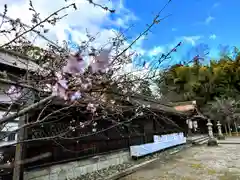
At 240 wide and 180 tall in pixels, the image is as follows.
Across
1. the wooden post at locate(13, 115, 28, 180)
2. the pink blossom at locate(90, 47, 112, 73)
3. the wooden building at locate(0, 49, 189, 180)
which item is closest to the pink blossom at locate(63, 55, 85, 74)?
the pink blossom at locate(90, 47, 112, 73)

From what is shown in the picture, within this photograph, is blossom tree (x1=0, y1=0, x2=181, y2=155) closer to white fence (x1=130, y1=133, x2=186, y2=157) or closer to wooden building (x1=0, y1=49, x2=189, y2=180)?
wooden building (x1=0, y1=49, x2=189, y2=180)

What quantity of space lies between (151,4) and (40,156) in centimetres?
348

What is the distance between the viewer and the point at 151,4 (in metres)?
1.51

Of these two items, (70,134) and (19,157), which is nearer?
(19,157)

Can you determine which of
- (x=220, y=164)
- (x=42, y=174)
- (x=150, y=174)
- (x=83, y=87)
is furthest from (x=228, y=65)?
(x=83, y=87)

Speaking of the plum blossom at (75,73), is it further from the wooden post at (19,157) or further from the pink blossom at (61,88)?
the wooden post at (19,157)

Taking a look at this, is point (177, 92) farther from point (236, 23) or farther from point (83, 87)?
point (83, 87)

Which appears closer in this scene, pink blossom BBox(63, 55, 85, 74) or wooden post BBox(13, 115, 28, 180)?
pink blossom BBox(63, 55, 85, 74)

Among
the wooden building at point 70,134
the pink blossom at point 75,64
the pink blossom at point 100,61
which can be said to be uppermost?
the pink blossom at point 100,61

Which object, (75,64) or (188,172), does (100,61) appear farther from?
(188,172)

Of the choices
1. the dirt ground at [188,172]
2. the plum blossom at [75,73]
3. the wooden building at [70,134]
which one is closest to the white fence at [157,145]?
the wooden building at [70,134]

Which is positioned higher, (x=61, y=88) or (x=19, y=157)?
(x=61, y=88)

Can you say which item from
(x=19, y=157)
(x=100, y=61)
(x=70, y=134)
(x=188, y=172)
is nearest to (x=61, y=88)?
(x=100, y=61)

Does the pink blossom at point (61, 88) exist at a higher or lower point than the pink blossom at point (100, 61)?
lower
